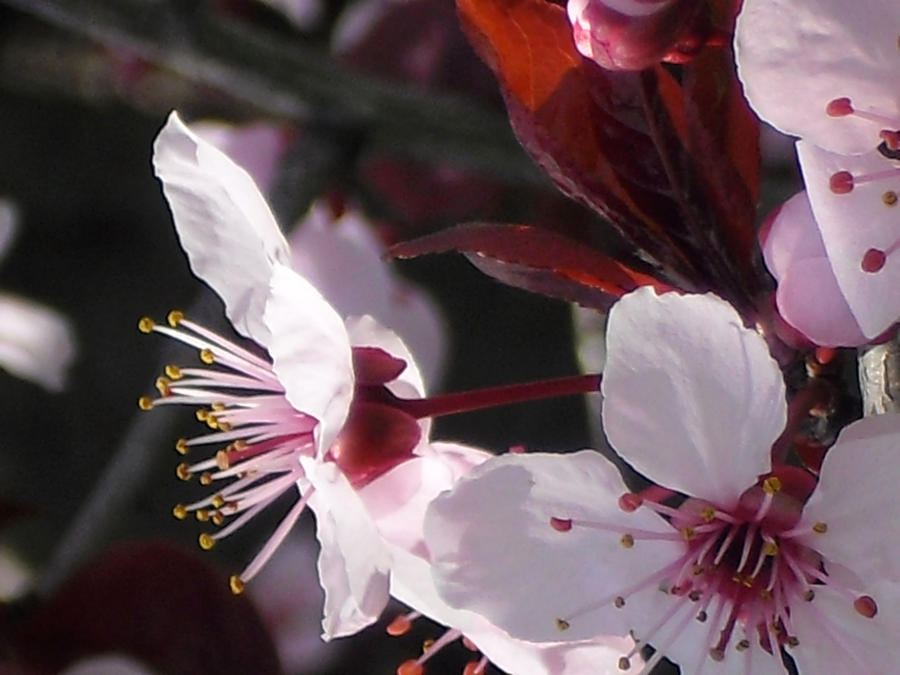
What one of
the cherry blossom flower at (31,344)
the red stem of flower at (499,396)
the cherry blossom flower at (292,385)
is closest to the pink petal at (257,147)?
the cherry blossom flower at (31,344)

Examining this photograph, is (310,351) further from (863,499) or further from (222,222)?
(863,499)

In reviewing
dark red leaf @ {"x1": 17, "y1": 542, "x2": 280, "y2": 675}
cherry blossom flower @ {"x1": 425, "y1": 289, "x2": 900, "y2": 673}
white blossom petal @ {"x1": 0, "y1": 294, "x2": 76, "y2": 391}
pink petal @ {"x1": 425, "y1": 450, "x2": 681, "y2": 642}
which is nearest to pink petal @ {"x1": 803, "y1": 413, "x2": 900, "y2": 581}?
cherry blossom flower @ {"x1": 425, "y1": 289, "x2": 900, "y2": 673}

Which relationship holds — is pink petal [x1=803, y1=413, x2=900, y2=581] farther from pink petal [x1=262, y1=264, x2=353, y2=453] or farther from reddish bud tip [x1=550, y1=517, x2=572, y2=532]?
pink petal [x1=262, y1=264, x2=353, y2=453]

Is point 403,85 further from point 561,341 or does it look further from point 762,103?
point 561,341

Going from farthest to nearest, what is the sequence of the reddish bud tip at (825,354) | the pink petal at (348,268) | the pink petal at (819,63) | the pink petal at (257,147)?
the pink petal at (257,147) < the pink petal at (348,268) < the reddish bud tip at (825,354) < the pink petal at (819,63)

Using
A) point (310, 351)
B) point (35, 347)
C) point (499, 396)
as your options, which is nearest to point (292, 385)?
point (310, 351)

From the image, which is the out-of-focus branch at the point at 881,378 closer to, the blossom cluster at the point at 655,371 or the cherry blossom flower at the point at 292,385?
the blossom cluster at the point at 655,371

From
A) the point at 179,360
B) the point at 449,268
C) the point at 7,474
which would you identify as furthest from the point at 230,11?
the point at 7,474
